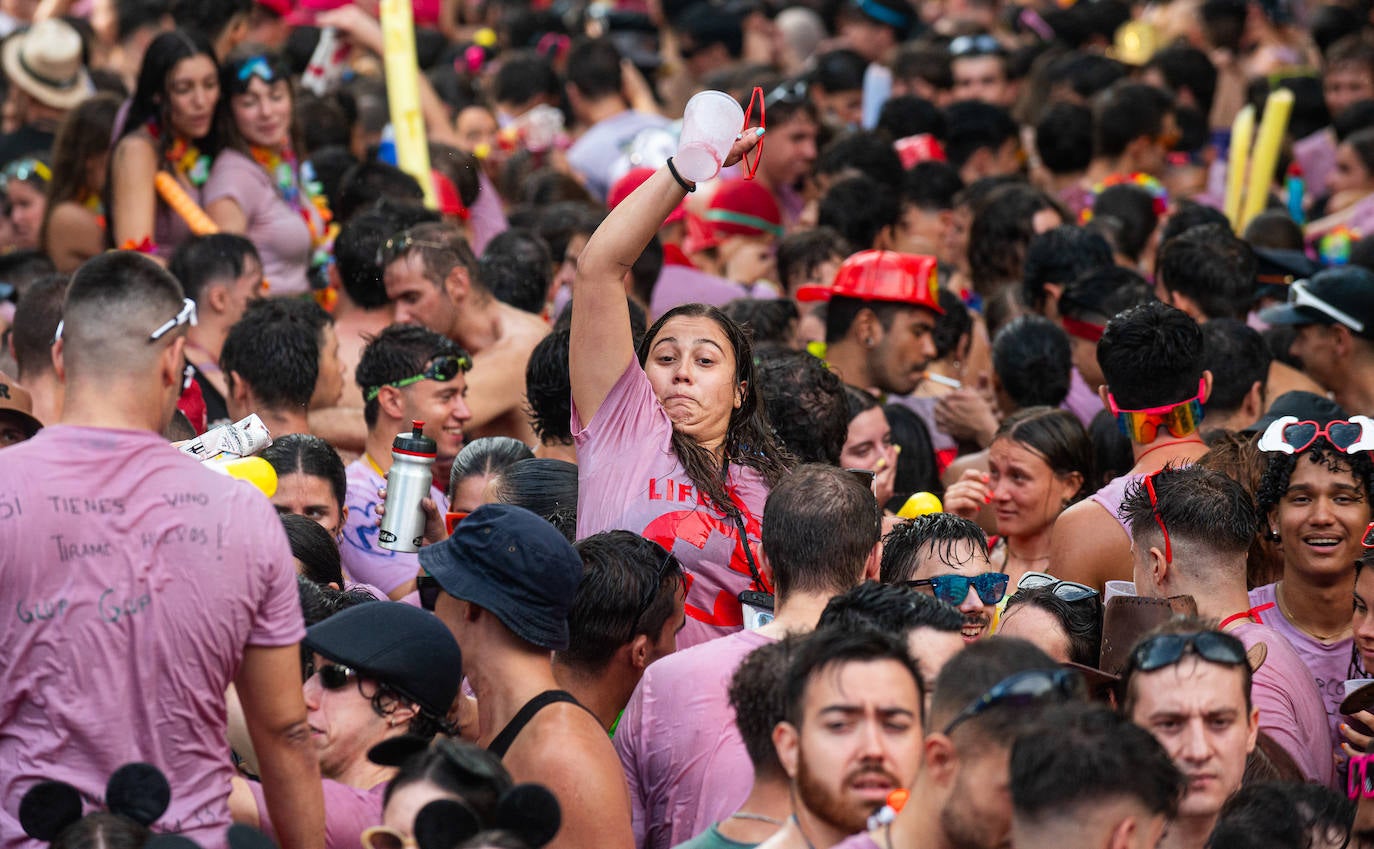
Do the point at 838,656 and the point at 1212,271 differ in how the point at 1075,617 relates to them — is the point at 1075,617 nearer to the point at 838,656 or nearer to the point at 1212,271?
the point at 838,656

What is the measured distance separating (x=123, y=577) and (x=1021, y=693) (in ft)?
5.49

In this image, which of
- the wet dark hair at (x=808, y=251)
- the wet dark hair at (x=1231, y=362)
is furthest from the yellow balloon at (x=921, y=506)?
the wet dark hair at (x=808, y=251)

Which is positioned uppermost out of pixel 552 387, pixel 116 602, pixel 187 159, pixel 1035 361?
pixel 187 159

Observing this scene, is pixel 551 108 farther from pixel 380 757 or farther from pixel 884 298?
pixel 380 757

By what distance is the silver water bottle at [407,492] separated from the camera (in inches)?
191

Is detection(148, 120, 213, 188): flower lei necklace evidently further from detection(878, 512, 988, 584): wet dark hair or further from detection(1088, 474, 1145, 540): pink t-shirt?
detection(1088, 474, 1145, 540): pink t-shirt

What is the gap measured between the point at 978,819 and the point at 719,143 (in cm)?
211

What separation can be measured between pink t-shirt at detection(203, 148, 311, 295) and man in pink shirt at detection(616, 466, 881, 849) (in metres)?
4.31

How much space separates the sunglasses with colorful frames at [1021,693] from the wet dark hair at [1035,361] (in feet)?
12.6

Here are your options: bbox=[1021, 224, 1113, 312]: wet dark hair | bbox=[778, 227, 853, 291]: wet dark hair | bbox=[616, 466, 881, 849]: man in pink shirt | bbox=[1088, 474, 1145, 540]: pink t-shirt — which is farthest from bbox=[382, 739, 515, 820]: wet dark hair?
bbox=[778, 227, 853, 291]: wet dark hair

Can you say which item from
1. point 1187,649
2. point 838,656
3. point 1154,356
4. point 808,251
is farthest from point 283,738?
point 808,251

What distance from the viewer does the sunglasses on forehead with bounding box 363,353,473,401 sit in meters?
5.98

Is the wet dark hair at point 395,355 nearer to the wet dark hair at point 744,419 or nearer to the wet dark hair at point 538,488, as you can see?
the wet dark hair at point 538,488

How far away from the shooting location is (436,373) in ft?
19.6
